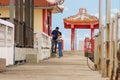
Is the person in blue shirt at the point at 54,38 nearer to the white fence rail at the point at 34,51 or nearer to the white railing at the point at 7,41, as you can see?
the white fence rail at the point at 34,51

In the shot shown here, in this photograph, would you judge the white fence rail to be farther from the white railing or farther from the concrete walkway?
the concrete walkway

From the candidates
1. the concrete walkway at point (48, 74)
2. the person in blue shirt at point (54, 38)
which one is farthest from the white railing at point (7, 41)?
the person in blue shirt at point (54, 38)

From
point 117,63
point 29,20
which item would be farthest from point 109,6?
point 29,20

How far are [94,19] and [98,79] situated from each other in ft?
141

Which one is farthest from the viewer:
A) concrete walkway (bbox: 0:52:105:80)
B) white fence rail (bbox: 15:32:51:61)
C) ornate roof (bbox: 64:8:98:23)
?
ornate roof (bbox: 64:8:98:23)

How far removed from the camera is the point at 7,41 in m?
17.7

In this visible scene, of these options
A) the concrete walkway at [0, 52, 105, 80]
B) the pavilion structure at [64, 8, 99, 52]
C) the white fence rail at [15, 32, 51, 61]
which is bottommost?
the concrete walkway at [0, 52, 105, 80]

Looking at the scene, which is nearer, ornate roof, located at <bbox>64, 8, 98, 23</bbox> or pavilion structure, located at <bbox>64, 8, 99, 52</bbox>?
pavilion structure, located at <bbox>64, 8, 99, 52</bbox>

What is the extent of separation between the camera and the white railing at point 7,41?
53.9 ft

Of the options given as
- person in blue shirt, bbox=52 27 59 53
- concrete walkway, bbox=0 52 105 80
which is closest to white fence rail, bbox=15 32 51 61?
concrete walkway, bbox=0 52 105 80

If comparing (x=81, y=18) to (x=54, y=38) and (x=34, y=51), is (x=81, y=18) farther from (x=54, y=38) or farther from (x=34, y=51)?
(x=34, y=51)

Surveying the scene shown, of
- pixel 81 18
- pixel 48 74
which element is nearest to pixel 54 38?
pixel 48 74

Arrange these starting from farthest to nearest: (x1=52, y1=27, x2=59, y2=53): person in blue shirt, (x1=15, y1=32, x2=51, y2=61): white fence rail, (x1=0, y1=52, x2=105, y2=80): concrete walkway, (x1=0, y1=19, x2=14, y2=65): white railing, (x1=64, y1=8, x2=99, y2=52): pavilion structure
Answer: (x1=64, y1=8, x2=99, y2=52): pavilion structure
(x1=52, y1=27, x2=59, y2=53): person in blue shirt
(x1=15, y1=32, x2=51, y2=61): white fence rail
(x1=0, y1=19, x2=14, y2=65): white railing
(x1=0, y1=52, x2=105, y2=80): concrete walkway

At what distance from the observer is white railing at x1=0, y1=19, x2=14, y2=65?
16438mm
